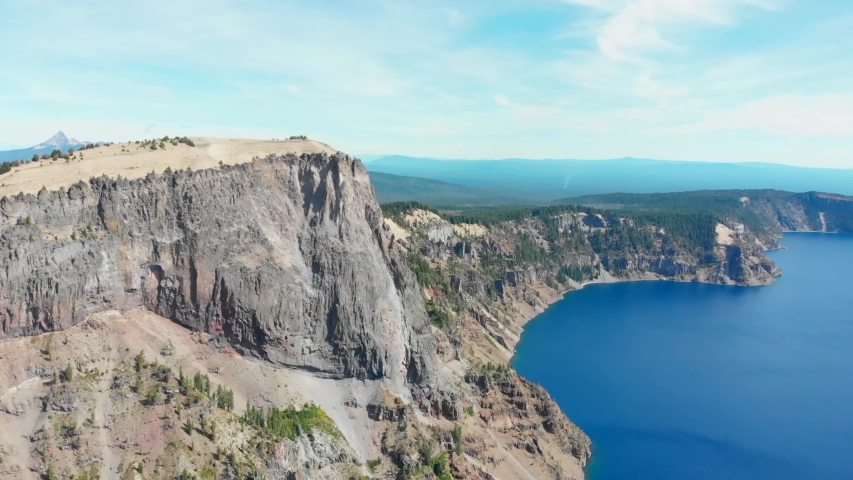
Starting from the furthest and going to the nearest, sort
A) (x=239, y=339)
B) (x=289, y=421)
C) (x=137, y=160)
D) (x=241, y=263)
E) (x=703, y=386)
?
(x=703, y=386) → (x=137, y=160) → (x=241, y=263) → (x=239, y=339) → (x=289, y=421)

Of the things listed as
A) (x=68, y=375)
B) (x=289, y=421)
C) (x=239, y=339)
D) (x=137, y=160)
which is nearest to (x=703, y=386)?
(x=289, y=421)

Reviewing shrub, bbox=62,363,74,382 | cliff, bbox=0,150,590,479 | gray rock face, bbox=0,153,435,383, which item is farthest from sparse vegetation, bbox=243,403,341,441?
shrub, bbox=62,363,74,382

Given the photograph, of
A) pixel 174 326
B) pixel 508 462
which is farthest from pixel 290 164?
pixel 508 462

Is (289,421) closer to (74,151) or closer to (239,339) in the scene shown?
(239,339)

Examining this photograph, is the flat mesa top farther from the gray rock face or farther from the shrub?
the shrub

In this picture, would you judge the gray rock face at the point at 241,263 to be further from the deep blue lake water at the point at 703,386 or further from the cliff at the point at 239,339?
the deep blue lake water at the point at 703,386

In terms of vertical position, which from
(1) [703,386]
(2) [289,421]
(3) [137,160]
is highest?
(3) [137,160]
